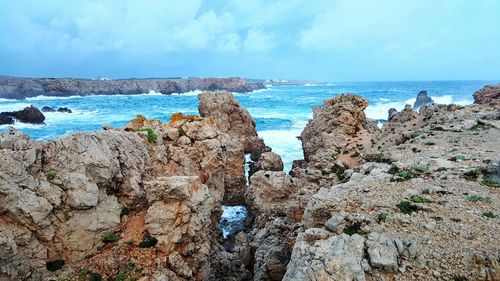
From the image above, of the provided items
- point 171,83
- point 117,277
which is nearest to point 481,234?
point 117,277

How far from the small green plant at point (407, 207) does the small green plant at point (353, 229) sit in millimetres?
1977

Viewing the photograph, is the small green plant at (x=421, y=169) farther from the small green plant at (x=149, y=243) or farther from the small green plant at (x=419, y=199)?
the small green plant at (x=149, y=243)

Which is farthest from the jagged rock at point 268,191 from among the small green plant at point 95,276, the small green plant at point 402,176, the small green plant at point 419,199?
the small green plant at point 95,276

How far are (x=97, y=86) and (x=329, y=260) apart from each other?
150 m

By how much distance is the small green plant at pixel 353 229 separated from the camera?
11.3 meters

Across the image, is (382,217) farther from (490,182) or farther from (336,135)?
(336,135)

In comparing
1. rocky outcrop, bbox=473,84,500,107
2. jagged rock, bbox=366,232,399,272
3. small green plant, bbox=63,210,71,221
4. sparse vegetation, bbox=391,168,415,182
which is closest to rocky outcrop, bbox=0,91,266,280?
small green plant, bbox=63,210,71,221

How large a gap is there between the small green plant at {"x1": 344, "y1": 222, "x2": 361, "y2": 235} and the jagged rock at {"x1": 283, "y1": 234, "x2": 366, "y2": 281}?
61cm

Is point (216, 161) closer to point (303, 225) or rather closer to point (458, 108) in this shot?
point (303, 225)

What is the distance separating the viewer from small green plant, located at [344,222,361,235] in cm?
1126

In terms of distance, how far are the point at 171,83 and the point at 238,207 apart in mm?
140428

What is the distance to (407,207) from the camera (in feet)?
41.0

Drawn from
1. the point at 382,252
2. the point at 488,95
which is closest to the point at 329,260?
the point at 382,252

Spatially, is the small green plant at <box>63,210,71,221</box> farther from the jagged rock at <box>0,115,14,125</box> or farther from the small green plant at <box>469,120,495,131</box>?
the jagged rock at <box>0,115,14,125</box>
